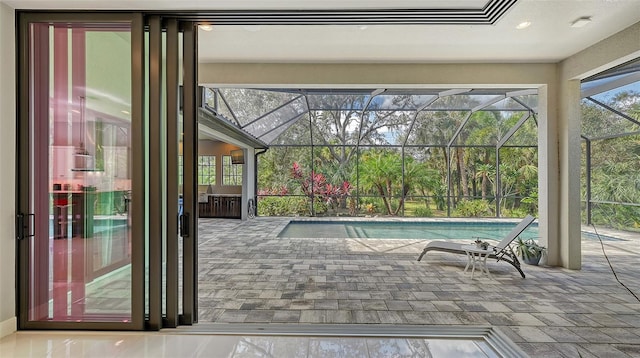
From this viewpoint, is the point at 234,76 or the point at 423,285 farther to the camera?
the point at 234,76

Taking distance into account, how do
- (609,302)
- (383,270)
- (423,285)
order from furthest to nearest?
(383,270) → (423,285) → (609,302)

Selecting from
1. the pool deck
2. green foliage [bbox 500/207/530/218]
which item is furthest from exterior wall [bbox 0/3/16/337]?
green foliage [bbox 500/207/530/218]

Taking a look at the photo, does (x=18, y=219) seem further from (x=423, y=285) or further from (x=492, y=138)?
(x=492, y=138)

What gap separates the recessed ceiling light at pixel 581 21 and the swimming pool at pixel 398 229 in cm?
568

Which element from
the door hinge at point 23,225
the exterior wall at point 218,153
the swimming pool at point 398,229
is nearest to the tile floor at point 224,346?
the door hinge at point 23,225

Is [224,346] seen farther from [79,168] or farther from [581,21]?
[581,21]

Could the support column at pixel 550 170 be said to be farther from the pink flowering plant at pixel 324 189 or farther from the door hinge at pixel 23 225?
the pink flowering plant at pixel 324 189

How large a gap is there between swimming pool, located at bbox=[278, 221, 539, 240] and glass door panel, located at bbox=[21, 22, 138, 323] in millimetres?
5613

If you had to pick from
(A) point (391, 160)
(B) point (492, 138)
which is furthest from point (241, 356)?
(B) point (492, 138)

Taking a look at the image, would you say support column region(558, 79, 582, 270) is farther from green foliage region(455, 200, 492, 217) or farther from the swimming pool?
green foliage region(455, 200, 492, 217)

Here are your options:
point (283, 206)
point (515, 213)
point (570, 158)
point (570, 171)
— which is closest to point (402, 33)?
point (570, 158)

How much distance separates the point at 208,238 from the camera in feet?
24.9

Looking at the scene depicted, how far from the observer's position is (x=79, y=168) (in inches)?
118

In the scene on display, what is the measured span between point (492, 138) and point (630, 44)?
8.55m
